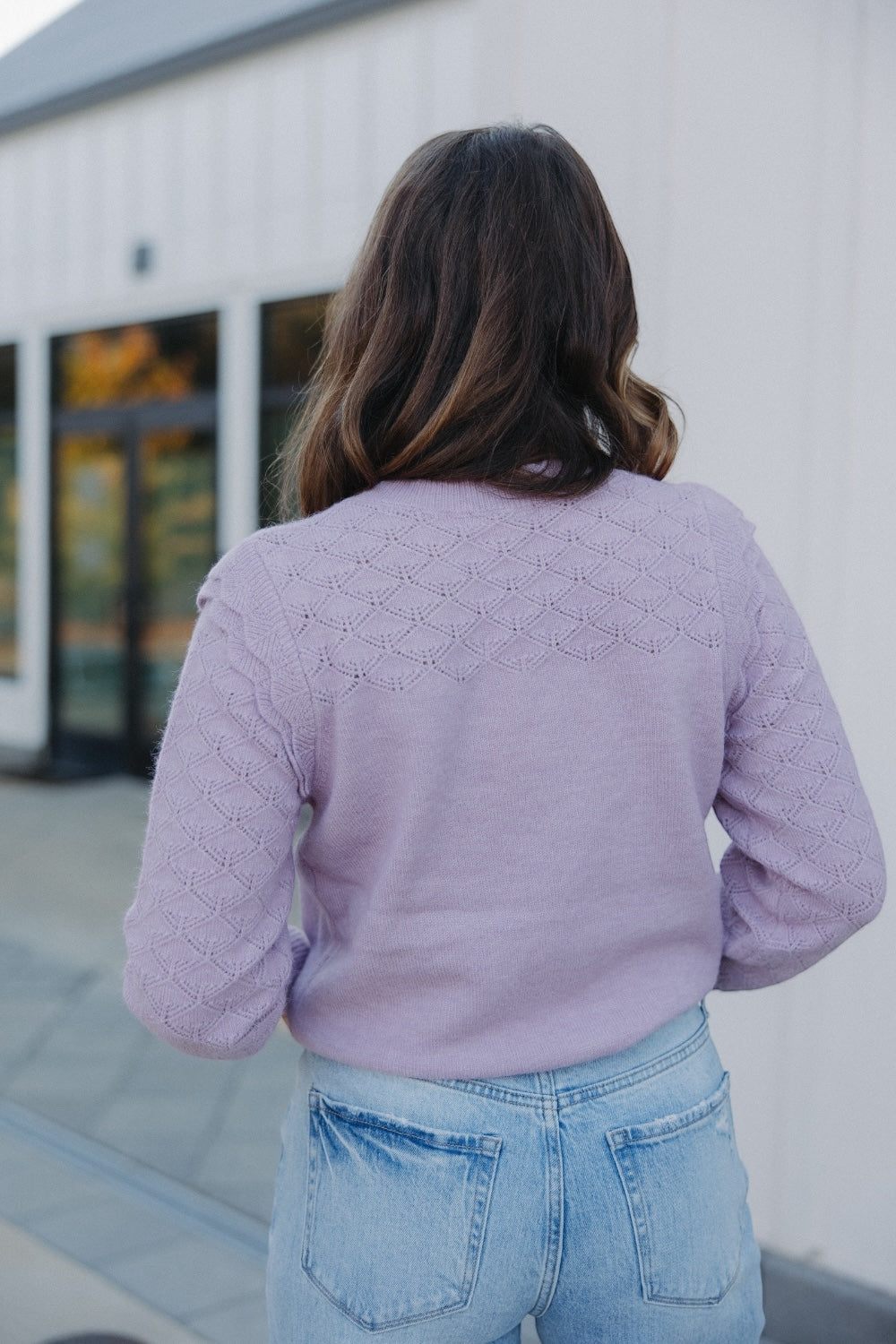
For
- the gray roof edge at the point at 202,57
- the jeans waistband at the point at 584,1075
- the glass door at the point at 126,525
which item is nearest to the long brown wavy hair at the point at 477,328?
the jeans waistband at the point at 584,1075

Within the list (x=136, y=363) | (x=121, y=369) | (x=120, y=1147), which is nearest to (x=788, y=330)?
(x=120, y=1147)

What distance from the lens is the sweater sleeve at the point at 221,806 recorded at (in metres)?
1.00

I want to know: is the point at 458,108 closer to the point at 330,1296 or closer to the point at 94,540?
the point at 94,540

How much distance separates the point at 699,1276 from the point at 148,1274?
1742 mm

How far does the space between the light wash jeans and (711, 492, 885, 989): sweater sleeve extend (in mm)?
202

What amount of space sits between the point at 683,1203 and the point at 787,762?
1.19ft

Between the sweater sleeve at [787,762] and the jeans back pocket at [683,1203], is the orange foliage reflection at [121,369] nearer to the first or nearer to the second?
the sweater sleeve at [787,762]

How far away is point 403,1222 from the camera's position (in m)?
1.03

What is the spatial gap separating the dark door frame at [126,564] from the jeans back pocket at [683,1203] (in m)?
6.64

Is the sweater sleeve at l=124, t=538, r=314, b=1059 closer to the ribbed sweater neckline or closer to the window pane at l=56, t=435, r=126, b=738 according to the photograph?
the ribbed sweater neckline

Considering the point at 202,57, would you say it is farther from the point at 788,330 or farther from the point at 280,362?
the point at 788,330

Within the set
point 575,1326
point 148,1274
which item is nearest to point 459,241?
point 575,1326

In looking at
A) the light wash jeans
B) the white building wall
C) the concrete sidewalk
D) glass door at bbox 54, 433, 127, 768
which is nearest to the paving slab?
the concrete sidewalk

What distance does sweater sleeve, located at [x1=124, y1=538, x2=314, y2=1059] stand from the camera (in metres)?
1.00
